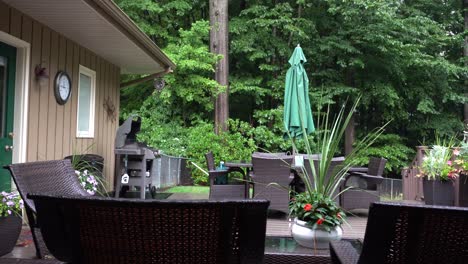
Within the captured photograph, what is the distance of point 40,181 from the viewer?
2.43 meters

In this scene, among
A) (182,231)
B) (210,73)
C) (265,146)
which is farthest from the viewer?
(210,73)

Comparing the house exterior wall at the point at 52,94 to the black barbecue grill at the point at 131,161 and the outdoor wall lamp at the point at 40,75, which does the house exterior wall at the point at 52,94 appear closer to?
the outdoor wall lamp at the point at 40,75

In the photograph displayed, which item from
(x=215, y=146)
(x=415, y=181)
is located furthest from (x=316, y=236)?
(x=215, y=146)

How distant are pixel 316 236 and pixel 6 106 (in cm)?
330

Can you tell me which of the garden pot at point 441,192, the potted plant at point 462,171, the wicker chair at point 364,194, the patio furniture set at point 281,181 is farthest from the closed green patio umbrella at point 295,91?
the potted plant at point 462,171

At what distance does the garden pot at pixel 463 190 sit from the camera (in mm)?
4742

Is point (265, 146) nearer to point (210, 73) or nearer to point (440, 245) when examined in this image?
point (210, 73)

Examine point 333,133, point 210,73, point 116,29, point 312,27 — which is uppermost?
point 312,27

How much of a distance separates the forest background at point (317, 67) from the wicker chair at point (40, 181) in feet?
23.8

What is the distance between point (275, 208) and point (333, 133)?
2397 mm

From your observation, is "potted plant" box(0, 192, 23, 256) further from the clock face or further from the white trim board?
the clock face

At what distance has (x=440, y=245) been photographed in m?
1.25

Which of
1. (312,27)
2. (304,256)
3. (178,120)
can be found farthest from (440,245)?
(312,27)

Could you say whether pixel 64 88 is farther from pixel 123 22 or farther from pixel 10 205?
pixel 10 205
